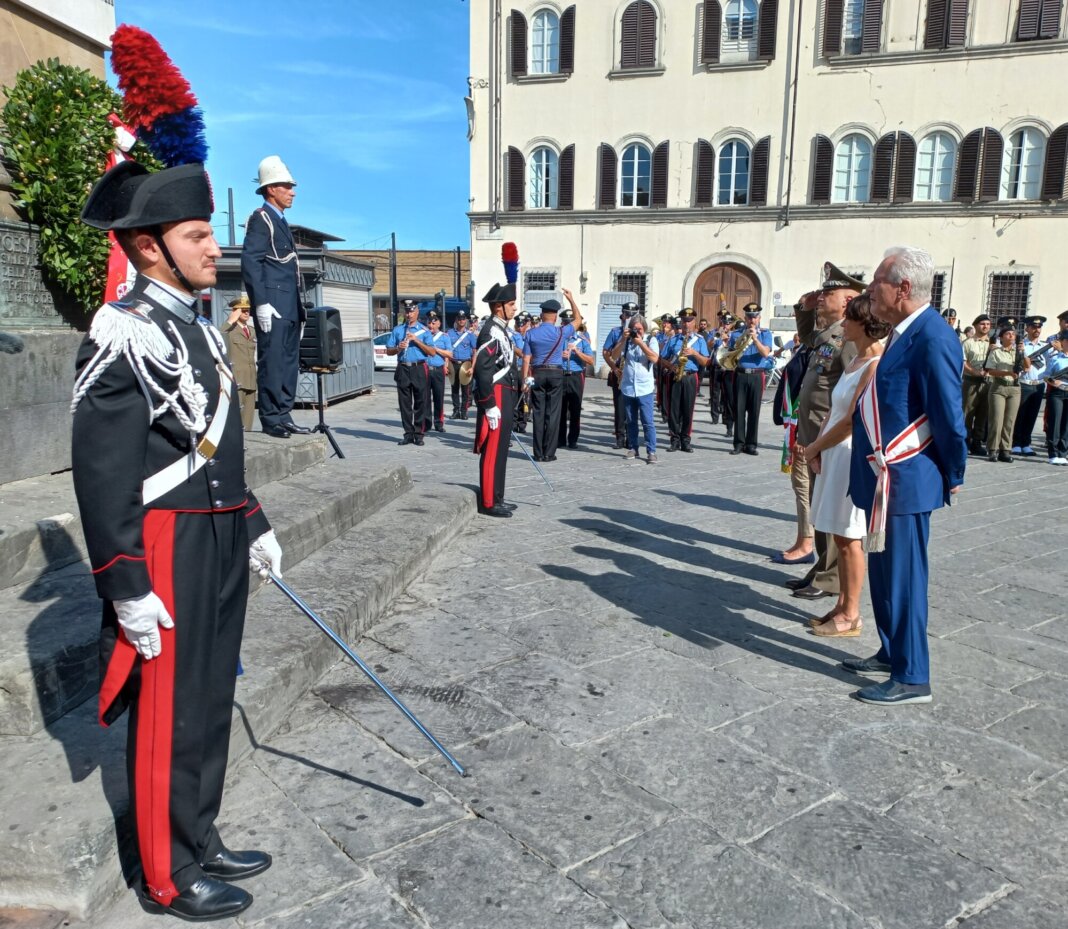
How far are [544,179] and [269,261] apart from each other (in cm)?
2274

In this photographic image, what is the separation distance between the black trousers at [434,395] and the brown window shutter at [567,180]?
15359 mm

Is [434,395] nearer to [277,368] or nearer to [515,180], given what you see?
[277,368]

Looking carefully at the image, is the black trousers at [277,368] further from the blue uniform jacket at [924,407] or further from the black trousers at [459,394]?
the black trousers at [459,394]

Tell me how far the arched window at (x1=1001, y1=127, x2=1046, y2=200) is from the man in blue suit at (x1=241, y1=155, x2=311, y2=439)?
78.4 feet

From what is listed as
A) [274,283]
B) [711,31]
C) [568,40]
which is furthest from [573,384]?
[568,40]

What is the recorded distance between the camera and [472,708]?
350cm

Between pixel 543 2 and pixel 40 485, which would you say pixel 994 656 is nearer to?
pixel 40 485

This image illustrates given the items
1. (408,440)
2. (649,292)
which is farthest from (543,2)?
(408,440)

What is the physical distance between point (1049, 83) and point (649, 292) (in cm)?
1183

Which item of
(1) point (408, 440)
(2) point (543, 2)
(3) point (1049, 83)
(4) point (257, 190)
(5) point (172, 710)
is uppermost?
(2) point (543, 2)

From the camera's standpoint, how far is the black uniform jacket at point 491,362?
270 inches

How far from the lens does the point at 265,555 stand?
8.79ft

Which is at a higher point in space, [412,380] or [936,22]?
[936,22]

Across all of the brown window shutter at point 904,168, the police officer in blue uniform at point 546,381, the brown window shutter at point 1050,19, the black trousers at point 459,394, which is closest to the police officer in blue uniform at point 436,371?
→ the black trousers at point 459,394
